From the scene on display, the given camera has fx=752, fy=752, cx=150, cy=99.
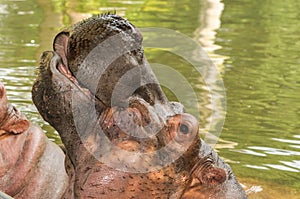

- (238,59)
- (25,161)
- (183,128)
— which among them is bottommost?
(238,59)

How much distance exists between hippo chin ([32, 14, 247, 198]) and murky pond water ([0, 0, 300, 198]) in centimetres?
128

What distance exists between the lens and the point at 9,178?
2.28 metres

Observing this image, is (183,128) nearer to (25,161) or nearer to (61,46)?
(61,46)

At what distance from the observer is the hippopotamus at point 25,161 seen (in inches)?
89.1

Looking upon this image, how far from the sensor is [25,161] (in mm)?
2367

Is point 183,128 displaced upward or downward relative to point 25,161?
upward

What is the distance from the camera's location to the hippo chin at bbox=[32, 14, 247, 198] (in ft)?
6.05

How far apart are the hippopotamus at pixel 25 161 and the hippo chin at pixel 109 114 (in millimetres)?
334

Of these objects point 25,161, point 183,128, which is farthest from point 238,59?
point 183,128

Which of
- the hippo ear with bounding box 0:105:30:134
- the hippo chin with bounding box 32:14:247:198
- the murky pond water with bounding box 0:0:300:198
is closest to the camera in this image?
the hippo chin with bounding box 32:14:247:198

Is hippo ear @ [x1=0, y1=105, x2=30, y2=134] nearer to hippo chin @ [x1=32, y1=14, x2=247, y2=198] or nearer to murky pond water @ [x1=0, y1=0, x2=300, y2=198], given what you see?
hippo chin @ [x1=32, y1=14, x2=247, y2=198]

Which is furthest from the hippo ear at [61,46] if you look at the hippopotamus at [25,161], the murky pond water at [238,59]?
the murky pond water at [238,59]

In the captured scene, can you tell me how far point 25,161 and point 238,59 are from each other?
5845mm

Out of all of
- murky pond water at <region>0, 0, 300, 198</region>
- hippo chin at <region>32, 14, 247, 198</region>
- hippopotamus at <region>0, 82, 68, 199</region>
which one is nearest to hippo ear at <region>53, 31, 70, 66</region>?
hippo chin at <region>32, 14, 247, 198</region>
